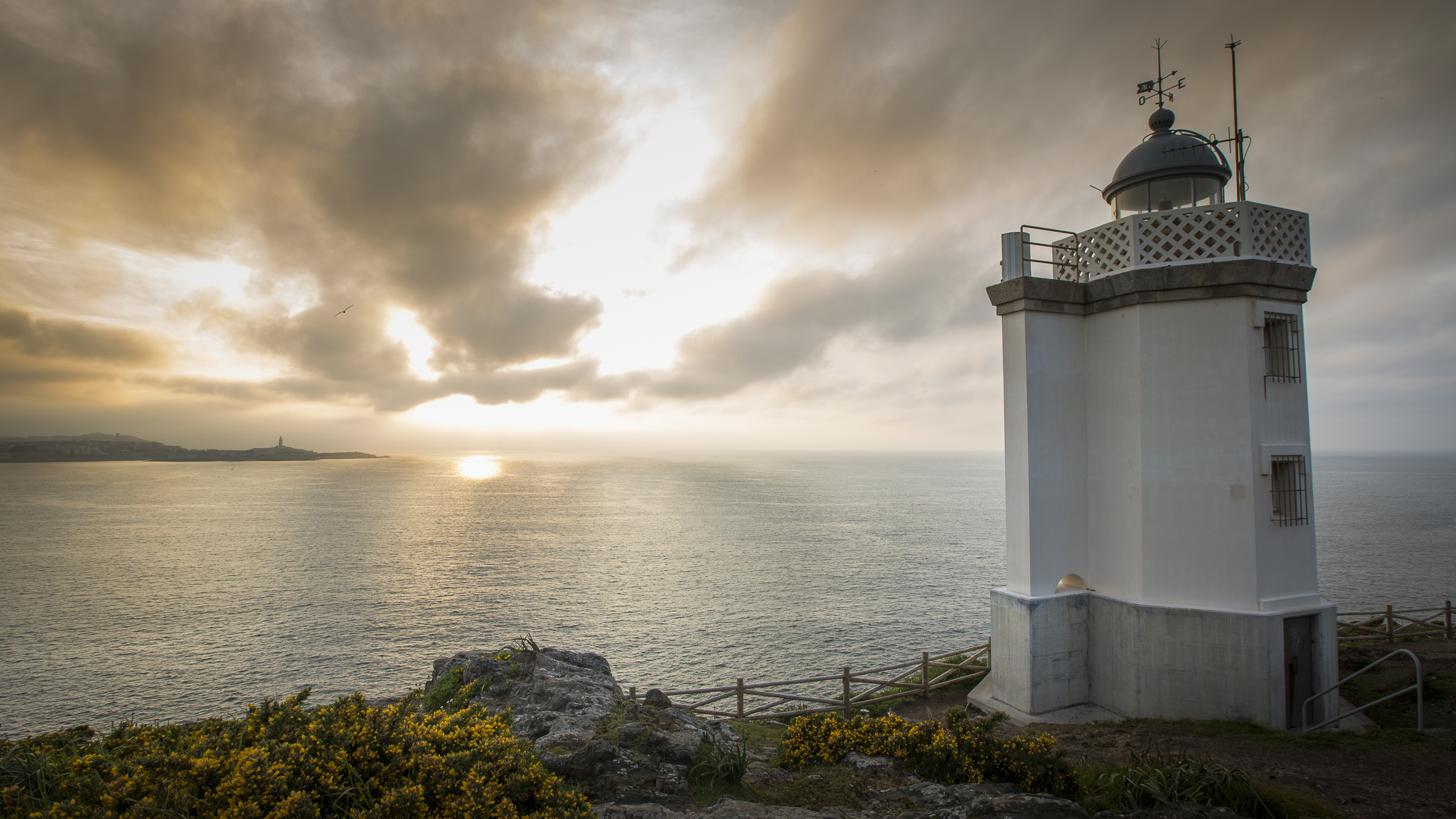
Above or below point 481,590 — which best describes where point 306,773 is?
above

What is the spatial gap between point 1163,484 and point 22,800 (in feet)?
51.9

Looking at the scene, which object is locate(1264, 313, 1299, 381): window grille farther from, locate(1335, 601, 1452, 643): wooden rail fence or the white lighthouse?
locate(1335, 601, 1452, 643): wooden rail fence

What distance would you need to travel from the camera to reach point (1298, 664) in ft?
39.2

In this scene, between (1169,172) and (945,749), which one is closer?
(945,749)

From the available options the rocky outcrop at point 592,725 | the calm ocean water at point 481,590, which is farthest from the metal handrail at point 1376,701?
the calm ocean water at point 481,590

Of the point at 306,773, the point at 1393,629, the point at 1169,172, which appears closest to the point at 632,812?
the point at 306,773

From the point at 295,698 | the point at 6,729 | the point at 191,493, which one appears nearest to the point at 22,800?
the point at 295,698

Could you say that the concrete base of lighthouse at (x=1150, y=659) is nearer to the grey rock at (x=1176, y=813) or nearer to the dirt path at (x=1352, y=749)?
the dirt path at (x=1352, y=749)

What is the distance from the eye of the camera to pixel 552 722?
27.5 ft

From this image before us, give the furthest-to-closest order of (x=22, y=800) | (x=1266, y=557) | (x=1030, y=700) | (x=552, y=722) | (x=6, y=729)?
(x=6, y=729) → (x=1030, y=700) → (x=1266, y=557) → (x=552, y=722) → (x=22, y=800)

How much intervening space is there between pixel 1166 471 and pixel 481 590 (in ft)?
138

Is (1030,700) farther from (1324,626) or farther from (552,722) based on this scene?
(552,722)

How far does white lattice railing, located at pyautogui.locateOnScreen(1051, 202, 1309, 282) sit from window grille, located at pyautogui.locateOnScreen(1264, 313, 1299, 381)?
1173 mm

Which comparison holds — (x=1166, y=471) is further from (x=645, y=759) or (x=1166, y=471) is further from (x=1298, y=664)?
(x=645, y=759)
